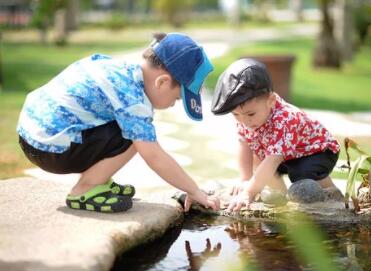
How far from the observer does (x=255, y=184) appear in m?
3.44

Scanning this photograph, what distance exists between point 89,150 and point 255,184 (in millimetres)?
779

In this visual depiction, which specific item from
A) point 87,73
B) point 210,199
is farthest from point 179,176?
point 87,73

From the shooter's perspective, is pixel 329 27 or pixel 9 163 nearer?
pixel 9 163

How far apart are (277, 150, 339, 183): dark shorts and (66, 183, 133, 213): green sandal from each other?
0.93 m

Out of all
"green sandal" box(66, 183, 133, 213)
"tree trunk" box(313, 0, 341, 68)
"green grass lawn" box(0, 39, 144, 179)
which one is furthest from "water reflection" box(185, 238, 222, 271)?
"tree trunk" box(313, 0, 341, 68)

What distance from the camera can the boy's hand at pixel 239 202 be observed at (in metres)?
3.43

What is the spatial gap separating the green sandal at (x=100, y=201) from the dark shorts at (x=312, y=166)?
926 mm

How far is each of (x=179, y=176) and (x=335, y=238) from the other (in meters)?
0.70

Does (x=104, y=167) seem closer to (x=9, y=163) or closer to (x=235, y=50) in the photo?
(x=9, y=163)

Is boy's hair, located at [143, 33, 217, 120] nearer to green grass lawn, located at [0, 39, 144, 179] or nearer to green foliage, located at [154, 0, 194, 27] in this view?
green grass lawn, located at [0, 39, 144, 179]

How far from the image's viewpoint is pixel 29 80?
11180mm

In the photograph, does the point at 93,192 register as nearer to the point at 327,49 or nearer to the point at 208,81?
the point at 208,81

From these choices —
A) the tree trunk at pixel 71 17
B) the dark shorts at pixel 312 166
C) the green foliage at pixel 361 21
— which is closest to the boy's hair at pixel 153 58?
the dark shorts at pixel 312 166

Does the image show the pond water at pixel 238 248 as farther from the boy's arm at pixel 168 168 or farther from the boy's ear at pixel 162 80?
the boy's ear at pixel 162 80
